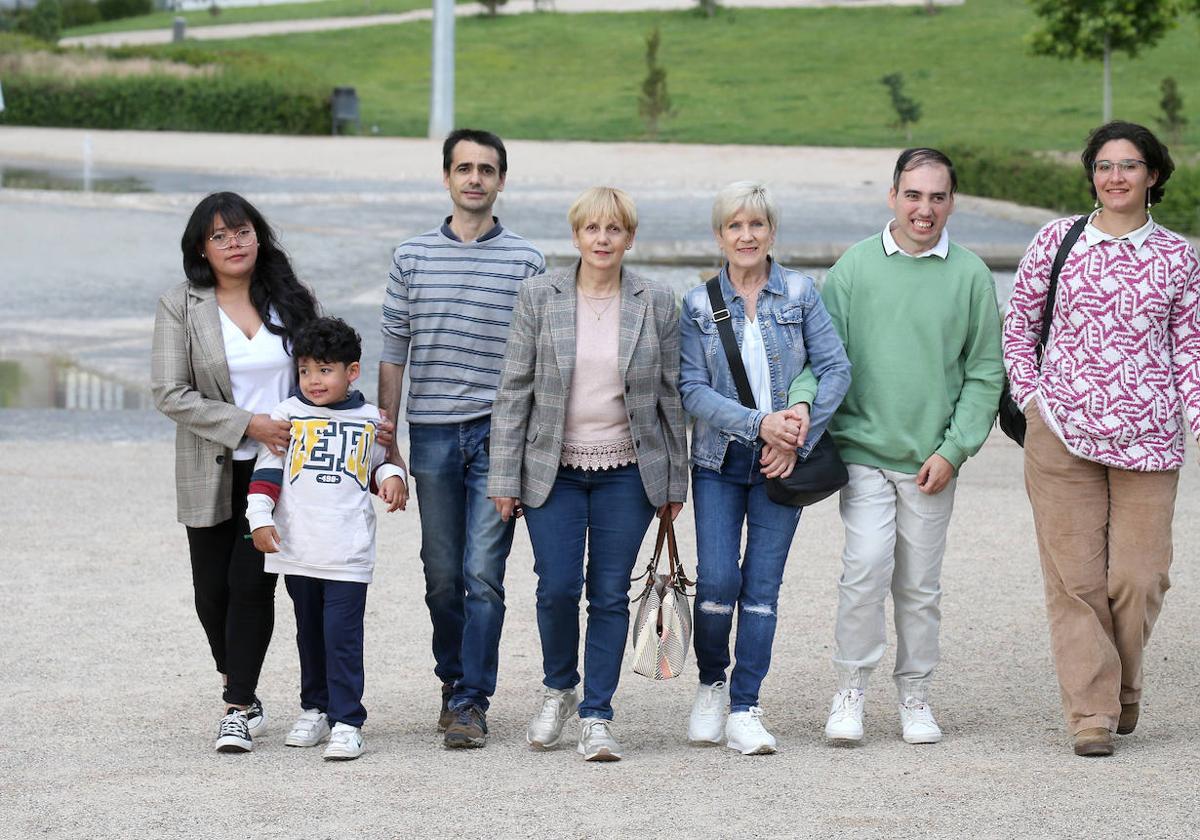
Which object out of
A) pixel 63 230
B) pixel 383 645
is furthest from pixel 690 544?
pixel 63 230

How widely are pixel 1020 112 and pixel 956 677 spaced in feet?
126

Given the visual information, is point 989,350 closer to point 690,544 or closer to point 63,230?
point 690,544

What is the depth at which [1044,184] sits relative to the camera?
82.0ft

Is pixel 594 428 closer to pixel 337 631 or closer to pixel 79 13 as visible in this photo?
pixel 337 631

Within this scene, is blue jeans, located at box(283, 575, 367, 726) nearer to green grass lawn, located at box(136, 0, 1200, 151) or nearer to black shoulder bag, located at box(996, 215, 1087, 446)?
black shoulder bag, located at box(996, 215, 1087, 446)

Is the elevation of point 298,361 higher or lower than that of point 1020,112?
lower

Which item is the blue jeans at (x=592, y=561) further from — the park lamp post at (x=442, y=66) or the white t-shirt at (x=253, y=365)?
the park lamp post at (x=442, y=66)

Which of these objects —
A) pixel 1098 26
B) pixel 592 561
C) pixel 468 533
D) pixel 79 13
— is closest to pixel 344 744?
pixel 468 533

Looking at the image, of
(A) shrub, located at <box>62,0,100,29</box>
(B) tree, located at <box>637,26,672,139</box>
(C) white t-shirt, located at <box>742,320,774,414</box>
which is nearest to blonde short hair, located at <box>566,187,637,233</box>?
(C) white t-shirt, located at <box>742,320,774,414</box>

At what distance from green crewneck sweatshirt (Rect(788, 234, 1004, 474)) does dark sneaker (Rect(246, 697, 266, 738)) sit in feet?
6.33

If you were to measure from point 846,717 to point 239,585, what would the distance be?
1873mm

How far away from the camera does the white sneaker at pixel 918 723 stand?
17.1 ft

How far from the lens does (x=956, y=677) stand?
6.13 metres

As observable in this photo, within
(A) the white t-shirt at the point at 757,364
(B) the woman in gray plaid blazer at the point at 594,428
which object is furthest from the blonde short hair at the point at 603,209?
(A) the white t-shirt at the point at 757,364
